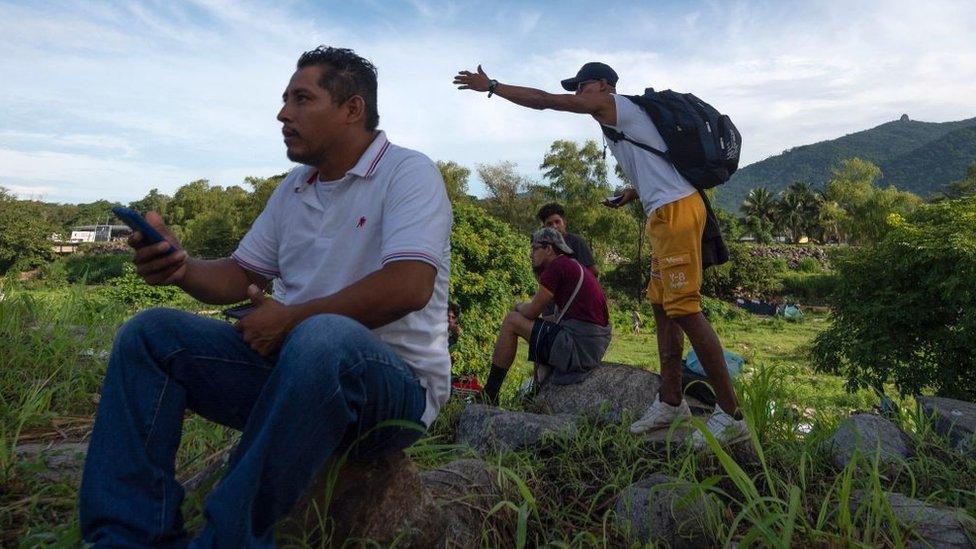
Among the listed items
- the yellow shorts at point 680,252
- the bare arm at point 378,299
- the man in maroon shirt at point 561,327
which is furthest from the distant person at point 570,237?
the bare arm at point 378,299

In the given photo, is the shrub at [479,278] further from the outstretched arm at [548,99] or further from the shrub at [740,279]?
the shrub at [740,279]

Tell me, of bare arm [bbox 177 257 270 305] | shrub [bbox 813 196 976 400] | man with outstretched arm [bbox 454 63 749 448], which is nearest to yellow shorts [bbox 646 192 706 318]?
man with outstretched arm [bbox 454 63 749 448]

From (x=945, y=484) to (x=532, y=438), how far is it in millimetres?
1843

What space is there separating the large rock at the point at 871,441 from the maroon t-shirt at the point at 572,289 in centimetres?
207

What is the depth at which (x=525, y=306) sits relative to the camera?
17.8 ft

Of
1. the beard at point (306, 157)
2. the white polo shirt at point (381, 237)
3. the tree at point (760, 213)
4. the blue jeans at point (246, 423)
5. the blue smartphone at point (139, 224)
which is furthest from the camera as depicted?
the tree at point (760, 213)

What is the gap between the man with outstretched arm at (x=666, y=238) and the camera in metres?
3.34

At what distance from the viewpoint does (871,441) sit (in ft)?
10.7

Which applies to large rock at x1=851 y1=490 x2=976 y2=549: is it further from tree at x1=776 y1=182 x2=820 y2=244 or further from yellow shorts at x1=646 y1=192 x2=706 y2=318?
tree at x1=776 y1=182 x2=820 y2=244

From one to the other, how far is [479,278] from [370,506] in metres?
9.65

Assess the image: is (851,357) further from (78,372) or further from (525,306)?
(78,372)

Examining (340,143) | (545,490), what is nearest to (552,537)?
(545,490)

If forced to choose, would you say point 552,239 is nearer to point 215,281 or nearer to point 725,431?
point 725,431

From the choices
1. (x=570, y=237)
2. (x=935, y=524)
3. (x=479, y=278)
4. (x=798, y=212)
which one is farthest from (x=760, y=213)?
(x=935, y=524)
